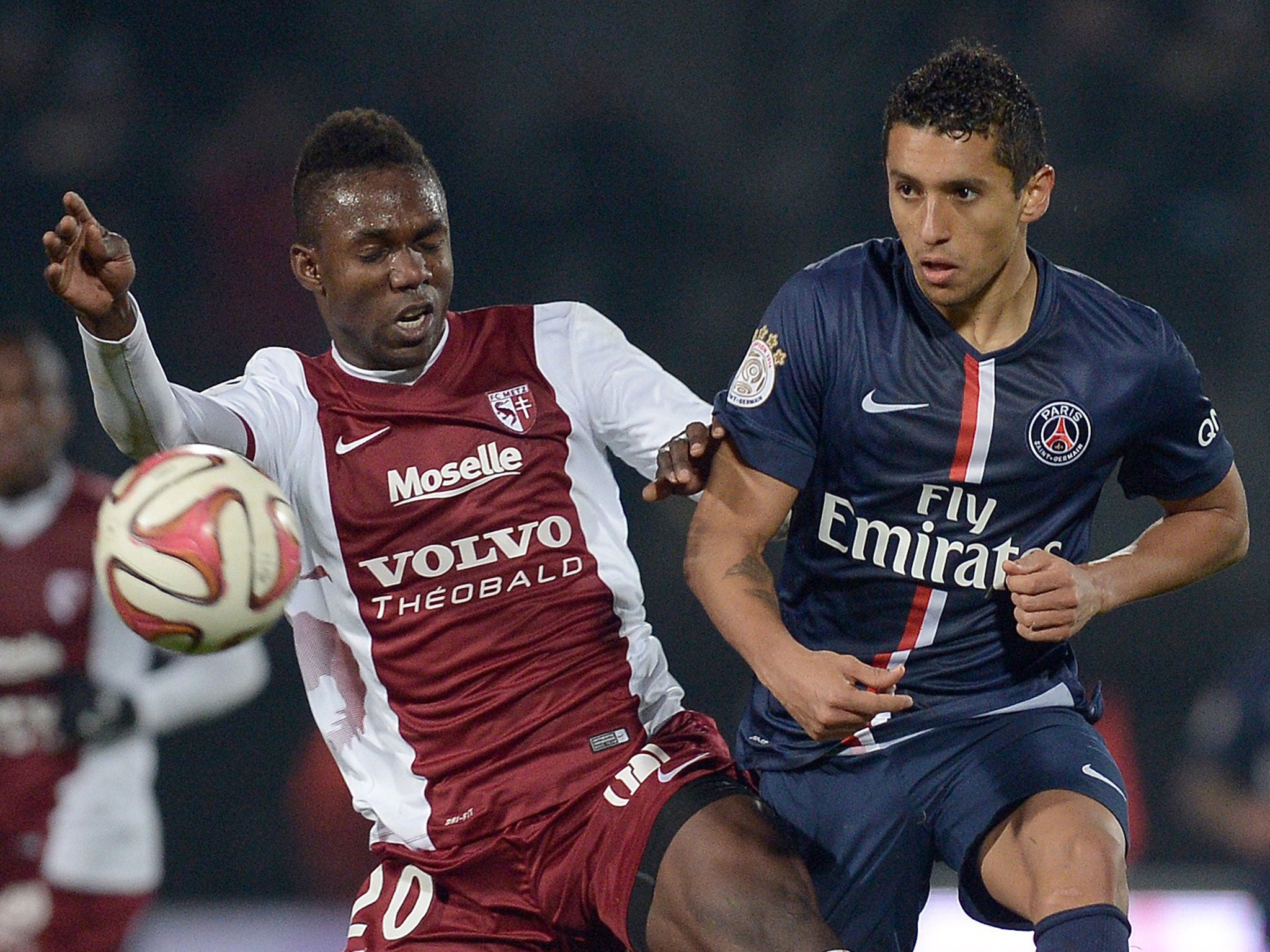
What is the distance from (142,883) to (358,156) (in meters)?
3.13

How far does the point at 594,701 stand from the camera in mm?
3369

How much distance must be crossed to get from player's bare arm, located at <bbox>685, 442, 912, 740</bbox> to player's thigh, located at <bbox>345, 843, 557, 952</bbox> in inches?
26.9

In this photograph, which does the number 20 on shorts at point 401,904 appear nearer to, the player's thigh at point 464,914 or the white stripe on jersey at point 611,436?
the player's thigh at point 464,914

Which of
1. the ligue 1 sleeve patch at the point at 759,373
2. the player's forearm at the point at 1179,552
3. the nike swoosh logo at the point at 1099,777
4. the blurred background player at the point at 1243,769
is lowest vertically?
the blurred background player at the point at 1243,769

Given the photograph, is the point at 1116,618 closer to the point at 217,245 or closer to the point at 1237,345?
the point at 1237,345

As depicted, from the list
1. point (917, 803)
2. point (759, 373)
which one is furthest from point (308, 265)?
point (917, 803)

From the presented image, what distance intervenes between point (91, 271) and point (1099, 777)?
6.62ft

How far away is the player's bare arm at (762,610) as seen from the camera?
2.70 m

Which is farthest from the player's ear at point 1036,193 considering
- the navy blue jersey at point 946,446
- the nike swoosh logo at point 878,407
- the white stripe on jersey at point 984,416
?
the nike swoosh logo at point 878,407

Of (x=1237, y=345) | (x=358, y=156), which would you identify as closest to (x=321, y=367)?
(x=358, y=156)

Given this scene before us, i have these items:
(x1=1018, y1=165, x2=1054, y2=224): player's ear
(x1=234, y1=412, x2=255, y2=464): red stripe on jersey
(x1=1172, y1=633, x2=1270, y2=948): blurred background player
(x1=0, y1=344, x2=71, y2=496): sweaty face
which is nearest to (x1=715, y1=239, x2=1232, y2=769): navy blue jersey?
(x1=1018, y1=165, x2=1054, y2=224): player's ear

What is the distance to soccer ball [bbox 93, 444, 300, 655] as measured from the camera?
2842mm

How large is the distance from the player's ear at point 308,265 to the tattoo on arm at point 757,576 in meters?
1.09

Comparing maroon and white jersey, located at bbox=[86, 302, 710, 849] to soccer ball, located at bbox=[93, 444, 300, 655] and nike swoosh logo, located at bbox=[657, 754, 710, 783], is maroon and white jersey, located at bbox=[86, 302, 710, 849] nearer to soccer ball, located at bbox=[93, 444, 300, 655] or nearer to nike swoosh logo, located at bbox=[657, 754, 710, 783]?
nike swoosh logo, located at bbox=[657, 754, 710, 783]
